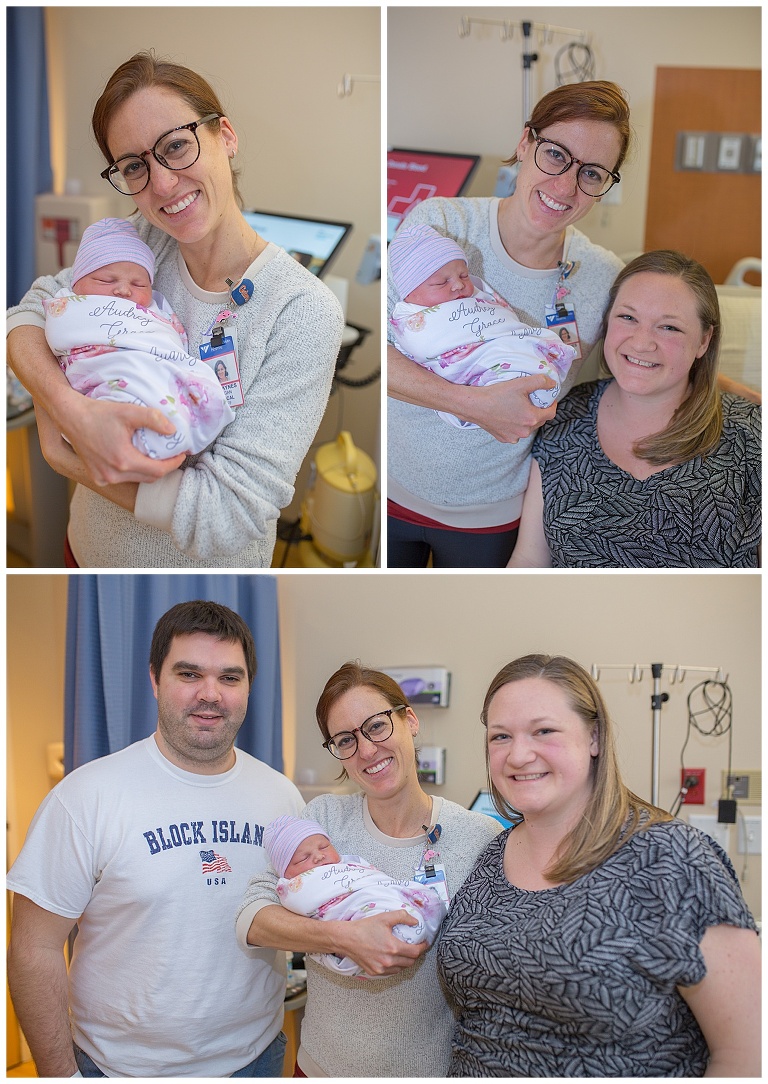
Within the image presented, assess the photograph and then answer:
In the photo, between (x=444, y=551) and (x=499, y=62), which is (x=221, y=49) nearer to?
(x=499, y=62)

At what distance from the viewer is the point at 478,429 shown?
1775 millimetres

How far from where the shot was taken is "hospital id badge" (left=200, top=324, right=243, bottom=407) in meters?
1.53

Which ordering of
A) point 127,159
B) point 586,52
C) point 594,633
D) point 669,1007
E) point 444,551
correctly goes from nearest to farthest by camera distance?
point 669,1007 < point 127,159 < point 444,551 < point 594,633 < point 586,52

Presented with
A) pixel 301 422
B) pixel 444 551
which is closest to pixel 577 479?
pixel 444 551

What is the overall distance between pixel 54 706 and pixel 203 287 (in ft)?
6.32

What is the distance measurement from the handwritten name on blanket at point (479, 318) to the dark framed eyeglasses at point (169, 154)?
52 cm

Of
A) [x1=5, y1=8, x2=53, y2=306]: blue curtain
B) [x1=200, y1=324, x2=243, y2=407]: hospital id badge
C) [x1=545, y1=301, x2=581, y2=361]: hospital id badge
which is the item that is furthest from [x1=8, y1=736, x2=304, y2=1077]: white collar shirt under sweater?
[x1=5, y1=8, x2=53, y2=306]: blue curtain

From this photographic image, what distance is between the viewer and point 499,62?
9.43 ft

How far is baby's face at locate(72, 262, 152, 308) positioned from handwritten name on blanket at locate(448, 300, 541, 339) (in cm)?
55

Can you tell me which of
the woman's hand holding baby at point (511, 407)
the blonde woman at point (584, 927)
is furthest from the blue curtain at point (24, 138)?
the blonde woman at point (584, 927)

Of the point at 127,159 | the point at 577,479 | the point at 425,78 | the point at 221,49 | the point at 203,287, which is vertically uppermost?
the point at 221,49

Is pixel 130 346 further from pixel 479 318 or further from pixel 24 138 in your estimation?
pixel 24 138

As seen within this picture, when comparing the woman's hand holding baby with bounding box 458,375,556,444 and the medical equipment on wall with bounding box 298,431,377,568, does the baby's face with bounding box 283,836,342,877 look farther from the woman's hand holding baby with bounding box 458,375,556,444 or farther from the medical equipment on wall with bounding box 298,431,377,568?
the medical equipment on wall with bounding box 298,431,377,568

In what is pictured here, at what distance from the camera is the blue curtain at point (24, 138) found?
3410mm
